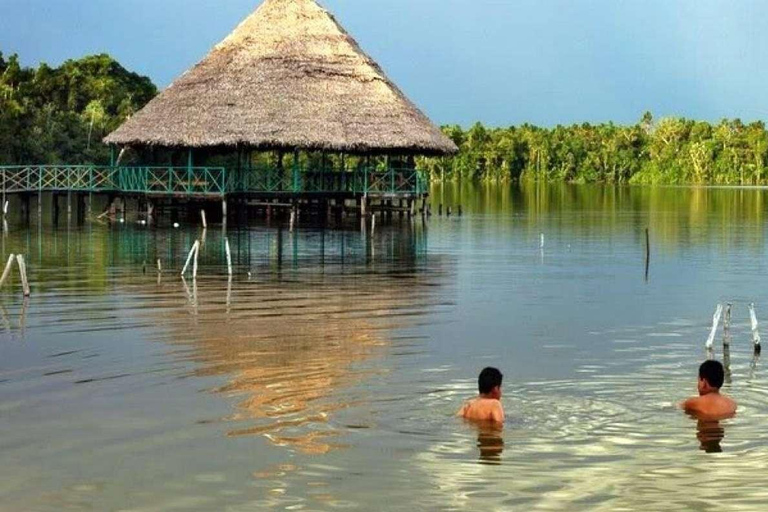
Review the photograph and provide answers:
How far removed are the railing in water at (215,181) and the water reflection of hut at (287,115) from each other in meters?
0.07

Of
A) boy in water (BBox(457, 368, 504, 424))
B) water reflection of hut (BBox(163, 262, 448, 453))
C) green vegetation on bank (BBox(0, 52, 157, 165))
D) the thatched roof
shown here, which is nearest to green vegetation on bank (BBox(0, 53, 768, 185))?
green vegetation on bank (BBox(0, 52, 157, 165))

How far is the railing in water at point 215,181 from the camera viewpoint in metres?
41.1

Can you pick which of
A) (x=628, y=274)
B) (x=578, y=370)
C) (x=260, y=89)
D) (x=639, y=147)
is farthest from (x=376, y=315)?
(x=639, y=147)

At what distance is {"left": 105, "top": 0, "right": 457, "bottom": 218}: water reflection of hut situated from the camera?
1610 inches

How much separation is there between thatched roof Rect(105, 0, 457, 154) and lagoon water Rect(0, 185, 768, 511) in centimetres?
1365

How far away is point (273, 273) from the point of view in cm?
2511

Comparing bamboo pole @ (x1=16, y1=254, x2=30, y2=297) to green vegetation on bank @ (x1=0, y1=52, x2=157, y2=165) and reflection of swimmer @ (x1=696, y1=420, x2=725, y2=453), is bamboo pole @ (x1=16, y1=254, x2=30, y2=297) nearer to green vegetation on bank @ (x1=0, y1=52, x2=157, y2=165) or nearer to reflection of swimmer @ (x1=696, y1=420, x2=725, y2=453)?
reflection of swimmer @ (x1=696, y1=420, x2=725, y2=453)

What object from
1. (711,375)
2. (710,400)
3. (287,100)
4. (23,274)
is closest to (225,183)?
(287,100)

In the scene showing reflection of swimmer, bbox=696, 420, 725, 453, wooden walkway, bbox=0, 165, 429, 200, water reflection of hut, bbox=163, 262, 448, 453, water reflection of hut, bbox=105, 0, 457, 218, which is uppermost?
water reflection of hut, bbox=105, 0, 457, 218

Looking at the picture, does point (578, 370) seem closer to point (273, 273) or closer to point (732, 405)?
point (732, 405)

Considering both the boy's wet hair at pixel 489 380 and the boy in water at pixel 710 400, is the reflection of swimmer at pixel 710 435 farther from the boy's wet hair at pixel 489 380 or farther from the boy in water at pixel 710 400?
the boy's wet hair at pixel 489 380

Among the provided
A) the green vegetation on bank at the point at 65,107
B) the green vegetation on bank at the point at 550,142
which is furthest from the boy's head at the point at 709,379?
the green vegetation on bank at the point at 550,142

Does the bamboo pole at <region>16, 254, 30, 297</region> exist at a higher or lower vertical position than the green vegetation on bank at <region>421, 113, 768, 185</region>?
lower

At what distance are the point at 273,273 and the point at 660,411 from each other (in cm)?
1391
